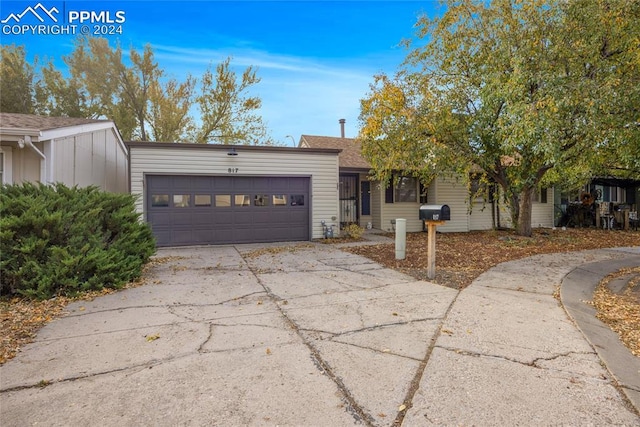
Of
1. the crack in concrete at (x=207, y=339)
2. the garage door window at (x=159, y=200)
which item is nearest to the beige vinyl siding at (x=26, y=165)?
the garage door window at (x=159, y=200)

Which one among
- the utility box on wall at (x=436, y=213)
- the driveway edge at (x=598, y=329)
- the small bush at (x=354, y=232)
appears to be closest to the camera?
the driveway edge at (x=598, y=329)

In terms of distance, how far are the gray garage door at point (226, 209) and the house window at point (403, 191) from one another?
13.1 feet

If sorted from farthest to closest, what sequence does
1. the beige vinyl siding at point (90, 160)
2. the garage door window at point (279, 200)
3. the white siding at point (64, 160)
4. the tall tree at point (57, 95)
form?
1. the tall tree at point (57, 95)
2. the garage door window at point (279, 200)
3. the beige vinyl siding at point (90, 160)
4. the white siding at point (64, 160)

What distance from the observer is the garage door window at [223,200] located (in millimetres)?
10508

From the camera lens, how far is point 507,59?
8.23m

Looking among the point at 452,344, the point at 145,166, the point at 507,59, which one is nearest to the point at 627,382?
the point at 452,344

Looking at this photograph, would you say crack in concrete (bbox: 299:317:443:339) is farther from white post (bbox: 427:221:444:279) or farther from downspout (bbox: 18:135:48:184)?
downspout (bbox: 18:135:48:184)

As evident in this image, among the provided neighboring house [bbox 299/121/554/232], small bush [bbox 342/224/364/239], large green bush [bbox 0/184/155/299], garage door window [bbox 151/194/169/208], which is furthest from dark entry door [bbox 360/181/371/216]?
large green bush [bbox 0/184/155/299]

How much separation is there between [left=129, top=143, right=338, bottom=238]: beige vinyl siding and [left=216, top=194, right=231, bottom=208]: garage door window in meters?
0.68

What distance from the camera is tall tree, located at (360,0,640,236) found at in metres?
6.72

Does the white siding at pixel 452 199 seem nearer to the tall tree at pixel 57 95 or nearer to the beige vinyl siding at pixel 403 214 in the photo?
the beige vinyl siding at pixel 403 214

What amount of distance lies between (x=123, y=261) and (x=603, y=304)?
7.09 metres

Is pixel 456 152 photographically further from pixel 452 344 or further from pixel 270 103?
pixel 270 103

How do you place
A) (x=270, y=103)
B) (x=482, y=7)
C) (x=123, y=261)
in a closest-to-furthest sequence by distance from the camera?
1. (x=123, y=261)
2. (x=482, y=7)
3. (x=270, y=103)
